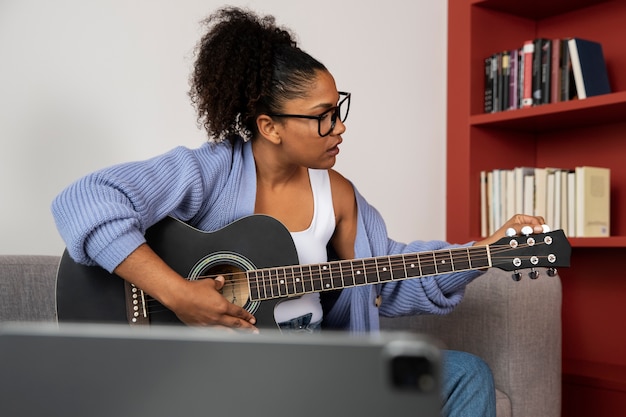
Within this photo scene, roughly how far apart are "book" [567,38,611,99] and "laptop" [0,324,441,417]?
2.14 meters

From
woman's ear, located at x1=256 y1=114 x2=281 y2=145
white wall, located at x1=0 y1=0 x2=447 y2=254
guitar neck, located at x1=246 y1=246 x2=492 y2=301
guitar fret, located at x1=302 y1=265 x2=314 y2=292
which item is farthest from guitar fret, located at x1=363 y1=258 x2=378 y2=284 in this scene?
white wall, located at x1=0 y1=0 x2=447 y2=254

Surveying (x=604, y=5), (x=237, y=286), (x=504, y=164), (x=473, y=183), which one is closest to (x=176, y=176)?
(x=237, y=286)

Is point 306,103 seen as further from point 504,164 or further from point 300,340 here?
point 504,164

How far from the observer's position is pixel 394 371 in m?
0.29

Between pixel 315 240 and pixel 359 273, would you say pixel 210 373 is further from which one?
pixel 315 240

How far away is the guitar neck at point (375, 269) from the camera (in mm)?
1242

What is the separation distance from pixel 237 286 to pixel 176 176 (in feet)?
0.76

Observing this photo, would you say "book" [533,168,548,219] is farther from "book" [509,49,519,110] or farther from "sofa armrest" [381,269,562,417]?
"sofa armrest" [381,269,562,417]

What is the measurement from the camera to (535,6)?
254 centimetres

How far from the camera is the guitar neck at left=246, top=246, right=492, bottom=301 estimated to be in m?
1.24

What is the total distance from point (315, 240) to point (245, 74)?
1.18 ft

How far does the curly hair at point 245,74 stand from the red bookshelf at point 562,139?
118 centimetres

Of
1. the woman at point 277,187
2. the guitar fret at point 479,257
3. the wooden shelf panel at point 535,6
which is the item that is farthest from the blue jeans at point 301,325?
the wooden shelf panel at point 535,6

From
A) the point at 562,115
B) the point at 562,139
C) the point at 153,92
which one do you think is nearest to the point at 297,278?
the point at 153,92
